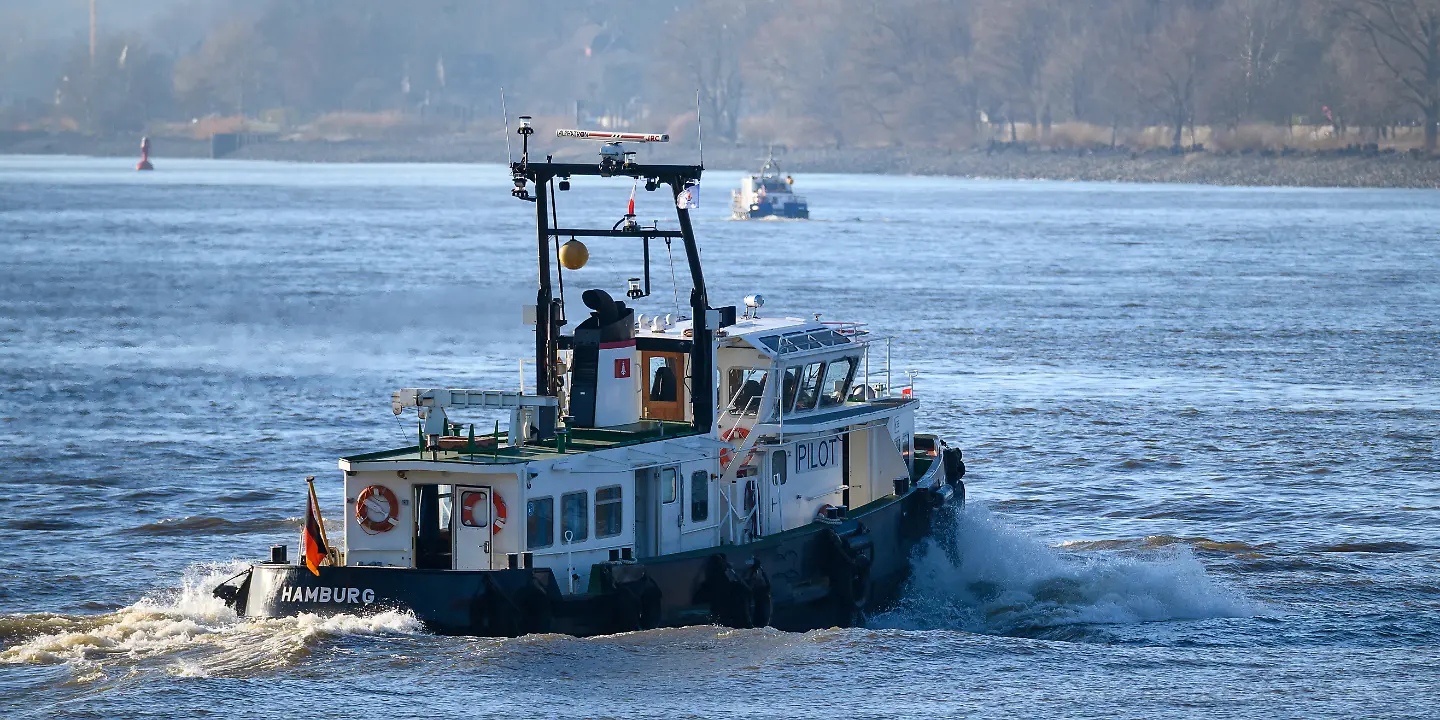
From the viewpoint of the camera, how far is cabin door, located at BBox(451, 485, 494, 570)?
22953mm

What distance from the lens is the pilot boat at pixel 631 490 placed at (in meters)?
23.0

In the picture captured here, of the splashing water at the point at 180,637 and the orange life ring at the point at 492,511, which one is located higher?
the orange life ring at the point at 492,511

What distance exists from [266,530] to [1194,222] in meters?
100

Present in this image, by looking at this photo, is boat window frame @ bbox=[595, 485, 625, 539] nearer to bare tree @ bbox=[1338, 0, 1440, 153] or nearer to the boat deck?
the boat deck

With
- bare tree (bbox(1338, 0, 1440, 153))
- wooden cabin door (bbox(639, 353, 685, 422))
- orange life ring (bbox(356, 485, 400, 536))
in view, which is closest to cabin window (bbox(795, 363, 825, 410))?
wooden cabin door (bbox(639, 353, 685, 422))

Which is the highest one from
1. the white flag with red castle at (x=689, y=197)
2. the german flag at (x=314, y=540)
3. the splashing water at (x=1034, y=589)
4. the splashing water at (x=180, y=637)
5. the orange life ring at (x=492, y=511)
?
the white flag with red castle at (x=689, y=197)

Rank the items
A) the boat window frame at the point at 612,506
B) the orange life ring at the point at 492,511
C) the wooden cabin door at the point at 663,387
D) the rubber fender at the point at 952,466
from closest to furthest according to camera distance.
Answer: the orange life ring at the point at 492,511 < the boat window frame at the point at 612,506 < the wooden cabin door at the point at 663,387 < the rubber fender at the point at 952,466

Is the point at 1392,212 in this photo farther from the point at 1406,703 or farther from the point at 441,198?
the point at 1406,703

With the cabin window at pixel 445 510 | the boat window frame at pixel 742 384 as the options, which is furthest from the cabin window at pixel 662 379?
the cabin window at pixel 445 510

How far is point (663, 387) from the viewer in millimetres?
25938

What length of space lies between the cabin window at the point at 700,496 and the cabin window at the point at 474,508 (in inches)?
116

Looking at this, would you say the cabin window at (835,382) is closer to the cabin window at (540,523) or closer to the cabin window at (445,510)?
the cabin window at (540,523)

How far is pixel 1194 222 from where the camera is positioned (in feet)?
412

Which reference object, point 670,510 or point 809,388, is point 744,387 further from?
point 670,510
